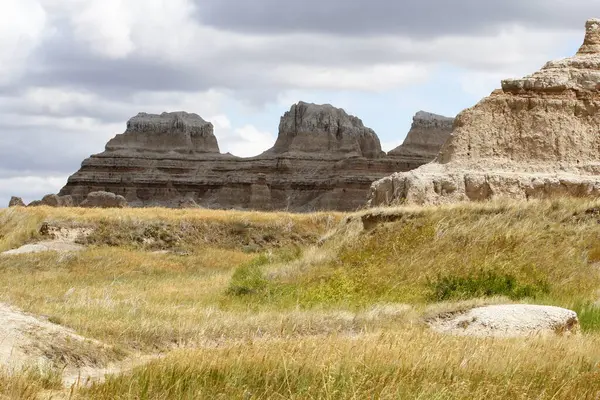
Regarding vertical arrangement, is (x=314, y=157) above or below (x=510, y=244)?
above

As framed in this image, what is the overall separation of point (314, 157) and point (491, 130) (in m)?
105

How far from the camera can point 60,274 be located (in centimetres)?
2558

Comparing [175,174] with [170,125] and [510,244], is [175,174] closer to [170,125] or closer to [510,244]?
[170,125]

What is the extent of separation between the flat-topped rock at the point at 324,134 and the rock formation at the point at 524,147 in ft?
340

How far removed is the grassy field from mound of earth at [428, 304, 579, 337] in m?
0.41

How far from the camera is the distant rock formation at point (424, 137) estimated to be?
138m

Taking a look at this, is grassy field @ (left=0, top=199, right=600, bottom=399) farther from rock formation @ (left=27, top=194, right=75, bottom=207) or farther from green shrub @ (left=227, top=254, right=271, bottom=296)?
rock formation @ (left=27, top=194, right=75, bottom=207)

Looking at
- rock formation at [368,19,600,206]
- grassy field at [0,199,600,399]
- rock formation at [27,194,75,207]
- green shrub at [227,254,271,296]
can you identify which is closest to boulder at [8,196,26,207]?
rock formation at [27,194,75,207]

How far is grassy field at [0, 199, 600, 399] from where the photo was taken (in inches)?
310

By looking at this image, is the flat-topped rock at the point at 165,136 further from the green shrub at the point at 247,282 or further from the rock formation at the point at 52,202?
the green shrub at the point at 247,282

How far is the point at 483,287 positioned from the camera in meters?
17.7

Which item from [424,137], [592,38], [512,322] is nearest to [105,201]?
[592,38]

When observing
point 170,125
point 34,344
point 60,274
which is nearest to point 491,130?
point 60,274

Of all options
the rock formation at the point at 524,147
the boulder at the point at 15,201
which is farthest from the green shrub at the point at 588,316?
the boulder at the point at 15,201
